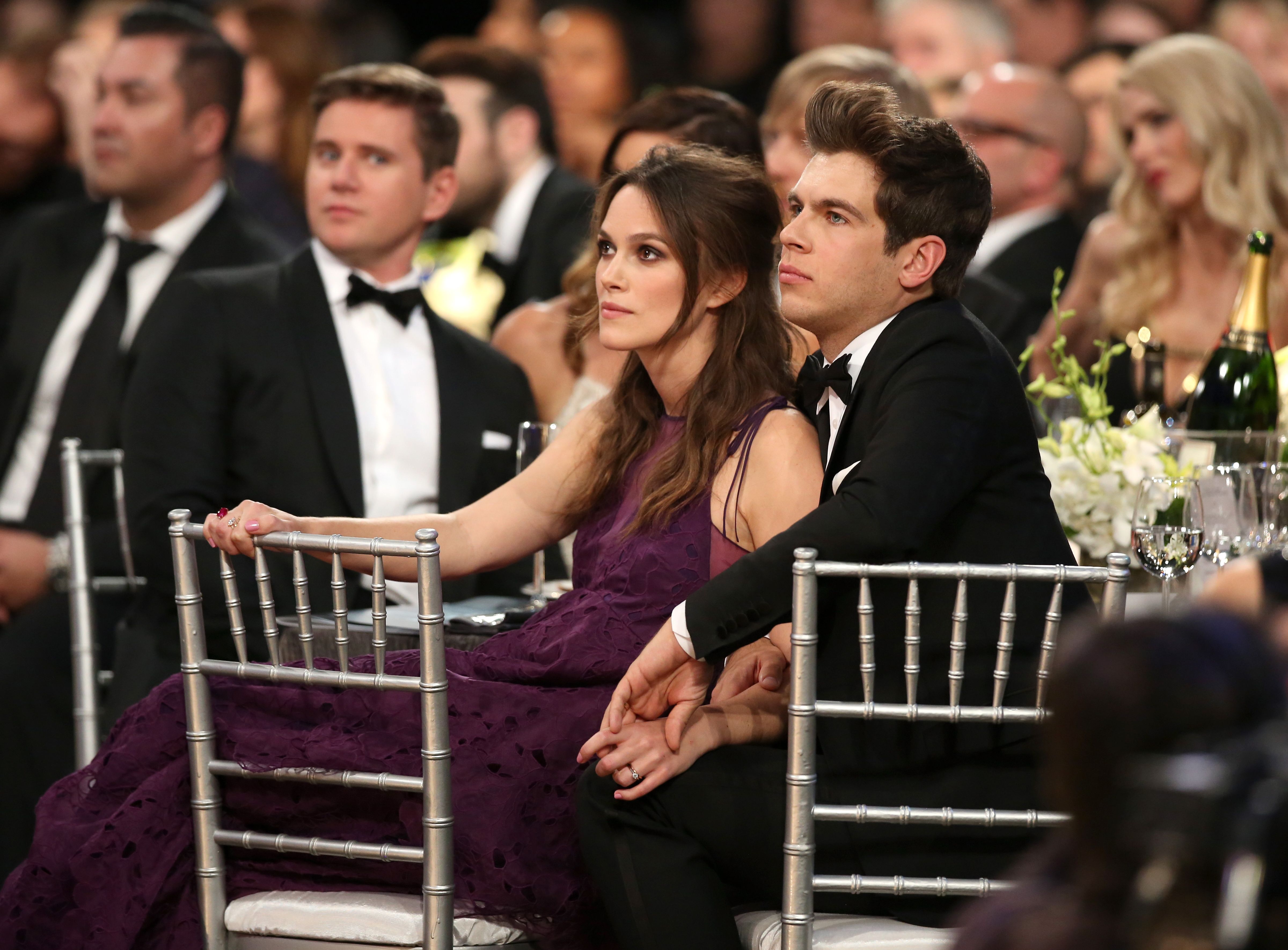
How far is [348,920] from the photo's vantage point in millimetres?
2162

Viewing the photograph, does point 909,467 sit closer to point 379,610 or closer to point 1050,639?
point 1050,639

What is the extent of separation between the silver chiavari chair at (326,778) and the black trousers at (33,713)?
5.55 feet

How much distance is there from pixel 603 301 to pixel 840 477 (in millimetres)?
525

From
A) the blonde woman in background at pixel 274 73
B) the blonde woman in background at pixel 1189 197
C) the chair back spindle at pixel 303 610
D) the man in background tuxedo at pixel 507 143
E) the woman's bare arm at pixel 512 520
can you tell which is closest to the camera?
the chair back spindle at pixel 303 610

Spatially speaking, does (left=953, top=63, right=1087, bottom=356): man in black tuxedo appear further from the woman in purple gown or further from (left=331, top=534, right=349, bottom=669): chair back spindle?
(left=331, top=534, right=349, bottom=669): chair back spindle

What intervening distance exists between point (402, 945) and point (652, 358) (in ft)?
3.28

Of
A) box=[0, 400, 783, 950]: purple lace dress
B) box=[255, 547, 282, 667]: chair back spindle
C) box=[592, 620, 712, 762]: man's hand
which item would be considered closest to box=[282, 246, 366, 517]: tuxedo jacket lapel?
box=[0, 400, 783, 950]: purple lace dress

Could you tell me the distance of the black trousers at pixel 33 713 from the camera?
374cm

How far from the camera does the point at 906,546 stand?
2041 millimetres

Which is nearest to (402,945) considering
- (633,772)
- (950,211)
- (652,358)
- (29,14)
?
(633,772)

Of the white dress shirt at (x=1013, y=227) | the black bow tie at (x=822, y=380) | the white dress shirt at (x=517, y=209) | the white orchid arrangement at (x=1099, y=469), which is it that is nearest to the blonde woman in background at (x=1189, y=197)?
the white orchid arrangement at (x=1099, y=469)

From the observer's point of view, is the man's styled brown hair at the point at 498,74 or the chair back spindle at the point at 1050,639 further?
the man's styled brown hair at the point at 498,74

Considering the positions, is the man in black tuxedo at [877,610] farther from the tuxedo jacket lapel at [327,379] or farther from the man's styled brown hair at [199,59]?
the man's styled brown hair at [199,59]

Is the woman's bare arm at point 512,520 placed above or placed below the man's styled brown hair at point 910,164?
below
